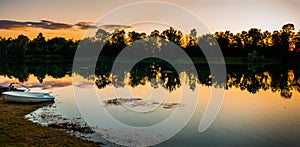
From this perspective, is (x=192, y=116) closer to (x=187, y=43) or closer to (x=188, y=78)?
(x=188, y=78)

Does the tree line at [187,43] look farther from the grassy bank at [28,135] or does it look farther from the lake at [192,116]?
the grassy bank at [28,135]

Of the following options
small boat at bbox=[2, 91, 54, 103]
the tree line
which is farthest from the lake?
the tree line

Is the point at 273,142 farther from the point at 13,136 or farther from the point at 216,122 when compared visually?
the point at 13,136

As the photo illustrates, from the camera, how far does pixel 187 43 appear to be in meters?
127

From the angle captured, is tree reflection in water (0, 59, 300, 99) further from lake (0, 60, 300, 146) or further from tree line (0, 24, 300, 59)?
tree line (0, 24, 300, 59)

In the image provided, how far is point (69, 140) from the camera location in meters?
14.9

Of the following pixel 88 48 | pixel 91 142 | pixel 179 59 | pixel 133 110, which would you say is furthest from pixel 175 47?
pixel 91 142

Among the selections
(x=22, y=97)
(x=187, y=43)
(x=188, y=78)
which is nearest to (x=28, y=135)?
(x=22, y=97)

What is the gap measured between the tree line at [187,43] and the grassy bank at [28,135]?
9839 cm

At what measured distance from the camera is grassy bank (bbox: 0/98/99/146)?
1391cm

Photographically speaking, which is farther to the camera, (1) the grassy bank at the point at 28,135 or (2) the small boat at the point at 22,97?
(2) the small boat at the point at 22,97

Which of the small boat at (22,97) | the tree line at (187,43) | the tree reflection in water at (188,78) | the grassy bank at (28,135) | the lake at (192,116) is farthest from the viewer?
the tree line at (187,43)

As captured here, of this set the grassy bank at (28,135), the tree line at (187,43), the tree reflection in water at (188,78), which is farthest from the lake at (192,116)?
the tree line at (187,43)

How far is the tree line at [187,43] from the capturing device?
112m
